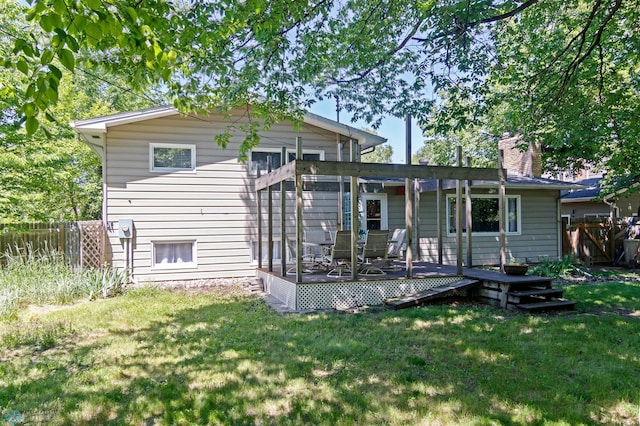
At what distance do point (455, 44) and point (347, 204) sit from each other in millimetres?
5164

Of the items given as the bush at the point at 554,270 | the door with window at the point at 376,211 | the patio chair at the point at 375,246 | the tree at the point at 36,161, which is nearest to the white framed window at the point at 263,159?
the door with window at the point at 376,211

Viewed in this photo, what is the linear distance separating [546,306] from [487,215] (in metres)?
6.69

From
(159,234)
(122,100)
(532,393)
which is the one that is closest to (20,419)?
(532,393)

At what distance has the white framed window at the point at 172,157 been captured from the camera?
980cm

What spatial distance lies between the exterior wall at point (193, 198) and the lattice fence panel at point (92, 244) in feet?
0.76

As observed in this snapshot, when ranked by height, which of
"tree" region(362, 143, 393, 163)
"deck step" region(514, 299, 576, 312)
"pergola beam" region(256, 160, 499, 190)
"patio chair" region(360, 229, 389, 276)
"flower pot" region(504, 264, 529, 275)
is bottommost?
"deck step" region(514, 299, 576, 312)

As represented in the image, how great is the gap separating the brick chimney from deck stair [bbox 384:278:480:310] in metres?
7.85

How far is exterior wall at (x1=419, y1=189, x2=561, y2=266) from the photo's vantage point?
1207cm

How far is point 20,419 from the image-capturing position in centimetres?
306

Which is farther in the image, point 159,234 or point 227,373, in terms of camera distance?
point 159,234

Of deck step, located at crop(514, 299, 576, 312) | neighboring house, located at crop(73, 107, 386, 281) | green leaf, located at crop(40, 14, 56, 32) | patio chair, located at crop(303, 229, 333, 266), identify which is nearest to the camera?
green leaf, located at crop(40, 14, 56, 32)

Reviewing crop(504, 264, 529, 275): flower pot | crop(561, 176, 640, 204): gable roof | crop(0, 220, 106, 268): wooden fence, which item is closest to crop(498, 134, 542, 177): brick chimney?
crop(561, 176, 640, 204): gable roof

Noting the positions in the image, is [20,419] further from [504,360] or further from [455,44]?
[455,44]

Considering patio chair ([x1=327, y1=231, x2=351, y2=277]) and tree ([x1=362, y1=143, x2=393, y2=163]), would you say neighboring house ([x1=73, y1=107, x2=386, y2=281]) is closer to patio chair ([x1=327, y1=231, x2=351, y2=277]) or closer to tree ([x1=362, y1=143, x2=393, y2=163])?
patio chair ([x1=327, y1=231, x2=351, y2=277])
